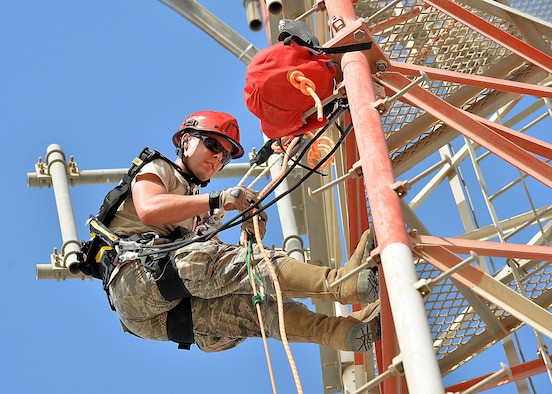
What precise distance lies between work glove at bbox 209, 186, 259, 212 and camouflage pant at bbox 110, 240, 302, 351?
0.39 meters

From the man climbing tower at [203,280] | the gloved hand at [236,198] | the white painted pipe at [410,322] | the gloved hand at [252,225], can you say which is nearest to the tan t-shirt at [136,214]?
the man climbing tower at [203,280]

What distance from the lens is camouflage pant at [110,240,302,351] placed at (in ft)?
25.2

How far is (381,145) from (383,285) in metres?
0.84

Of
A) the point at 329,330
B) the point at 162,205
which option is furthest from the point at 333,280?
the point at 162,205

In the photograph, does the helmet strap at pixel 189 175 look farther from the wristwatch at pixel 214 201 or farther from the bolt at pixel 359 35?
the bolt at pixel 359 35

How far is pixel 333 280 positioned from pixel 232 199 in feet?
2.88

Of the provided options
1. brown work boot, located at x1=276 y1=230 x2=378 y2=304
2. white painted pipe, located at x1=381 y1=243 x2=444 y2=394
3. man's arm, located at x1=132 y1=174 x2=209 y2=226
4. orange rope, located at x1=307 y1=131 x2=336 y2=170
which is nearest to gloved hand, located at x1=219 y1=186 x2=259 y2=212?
man's arm, located at x1=132 y1=174 x2=209 y2=226

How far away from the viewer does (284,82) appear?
745cm

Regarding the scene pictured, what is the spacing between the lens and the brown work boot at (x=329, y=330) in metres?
7.46

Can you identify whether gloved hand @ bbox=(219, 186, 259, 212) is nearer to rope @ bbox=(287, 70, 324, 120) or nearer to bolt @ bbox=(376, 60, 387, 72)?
rope @ bbox=(287, 70, 324, 120)

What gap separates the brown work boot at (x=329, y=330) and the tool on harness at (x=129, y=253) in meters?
0.79

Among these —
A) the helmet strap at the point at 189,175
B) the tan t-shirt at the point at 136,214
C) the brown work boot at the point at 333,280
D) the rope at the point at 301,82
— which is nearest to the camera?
the brown work boot at the point at 333,280

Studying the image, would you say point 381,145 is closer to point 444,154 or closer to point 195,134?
point 195,134

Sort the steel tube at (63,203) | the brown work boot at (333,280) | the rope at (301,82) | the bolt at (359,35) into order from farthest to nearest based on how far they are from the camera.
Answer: the steel tube at (63,203) < the bolt at (359,35) < the rope at (301,82) < the brown work boot at (333,280)
